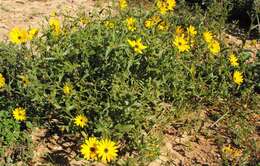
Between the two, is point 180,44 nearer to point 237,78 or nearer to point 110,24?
point 110,24

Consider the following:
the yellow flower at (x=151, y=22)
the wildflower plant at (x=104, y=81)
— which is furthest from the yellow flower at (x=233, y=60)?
the yellow flower at (x=151, y=22)

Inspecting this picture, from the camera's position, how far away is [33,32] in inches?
162

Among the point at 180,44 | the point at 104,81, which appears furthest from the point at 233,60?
the point at 104,81

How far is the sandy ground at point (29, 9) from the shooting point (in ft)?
19.9

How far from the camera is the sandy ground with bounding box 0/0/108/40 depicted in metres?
6.07

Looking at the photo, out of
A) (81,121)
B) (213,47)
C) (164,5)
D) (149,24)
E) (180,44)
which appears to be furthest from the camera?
(213,47)

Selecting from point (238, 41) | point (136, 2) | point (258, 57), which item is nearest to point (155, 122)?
point (258, 57)

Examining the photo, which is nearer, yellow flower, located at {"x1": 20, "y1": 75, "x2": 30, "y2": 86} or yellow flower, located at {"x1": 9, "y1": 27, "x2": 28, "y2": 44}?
yellow flower, located at {"x1": 20, "y1": 75, "x2": 30, "y2": 86}

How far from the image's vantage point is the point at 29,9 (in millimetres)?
6531

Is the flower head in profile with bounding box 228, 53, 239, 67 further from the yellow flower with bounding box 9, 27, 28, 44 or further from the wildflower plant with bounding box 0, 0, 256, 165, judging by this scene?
the yellow flower with bounding box 9, 27, 28, 44

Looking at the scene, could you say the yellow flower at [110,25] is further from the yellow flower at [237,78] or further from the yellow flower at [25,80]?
the yellow flower at [237,78]

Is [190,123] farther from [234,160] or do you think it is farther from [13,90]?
[13,90]

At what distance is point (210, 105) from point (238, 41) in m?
1.70

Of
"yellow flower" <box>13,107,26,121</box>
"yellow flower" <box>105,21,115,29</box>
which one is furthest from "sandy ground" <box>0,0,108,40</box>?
"yellow flower" <box>13,107,26,121</box>
